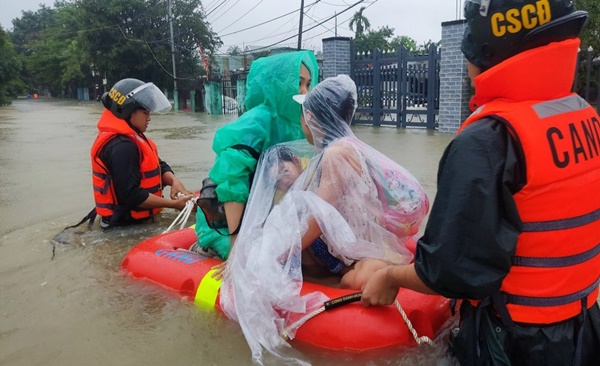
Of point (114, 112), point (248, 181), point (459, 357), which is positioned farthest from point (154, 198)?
point (459, 357)

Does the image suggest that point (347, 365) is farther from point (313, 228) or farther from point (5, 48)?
point (5, 48)

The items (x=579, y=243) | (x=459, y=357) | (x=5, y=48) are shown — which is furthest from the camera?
(x=5, y=48)

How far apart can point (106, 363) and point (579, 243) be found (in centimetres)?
213

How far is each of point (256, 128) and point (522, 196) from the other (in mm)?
1740

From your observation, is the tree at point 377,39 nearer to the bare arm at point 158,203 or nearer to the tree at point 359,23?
the tree at point 359,23

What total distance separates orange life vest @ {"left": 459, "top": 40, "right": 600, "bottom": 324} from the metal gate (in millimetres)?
11073

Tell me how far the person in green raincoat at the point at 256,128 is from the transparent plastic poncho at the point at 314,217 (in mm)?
129

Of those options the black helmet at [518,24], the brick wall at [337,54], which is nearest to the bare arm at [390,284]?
the black helmet at [518,24]

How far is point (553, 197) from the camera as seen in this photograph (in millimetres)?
1449

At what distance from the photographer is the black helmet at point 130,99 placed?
4.36m

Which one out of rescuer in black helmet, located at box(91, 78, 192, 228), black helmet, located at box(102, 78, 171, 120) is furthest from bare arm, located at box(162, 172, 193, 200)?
black helmet, located at box(102, 78, 171, 120)

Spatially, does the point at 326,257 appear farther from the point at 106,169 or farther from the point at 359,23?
the point at 359,23

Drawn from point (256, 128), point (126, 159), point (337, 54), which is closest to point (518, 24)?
point (256, 128)

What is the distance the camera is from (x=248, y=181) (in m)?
2.88
